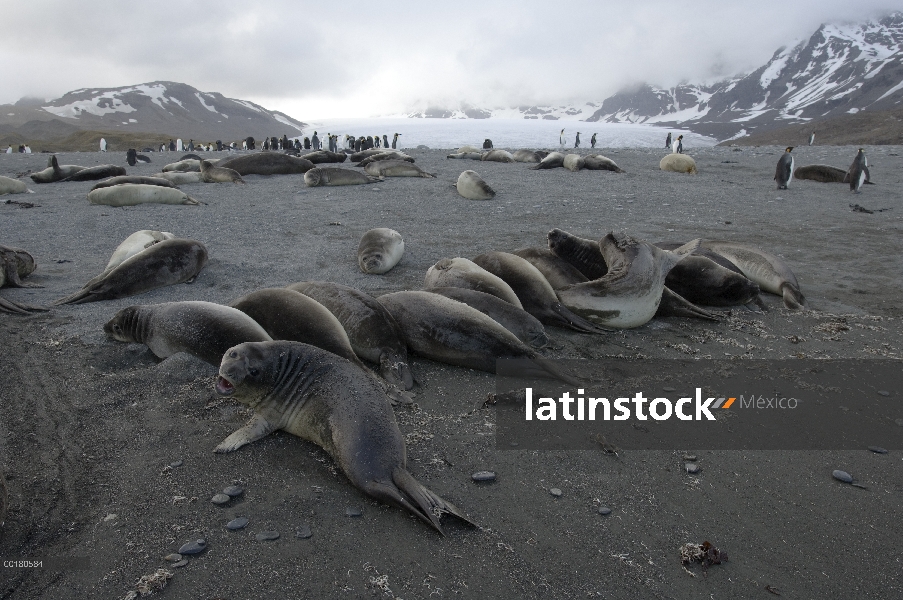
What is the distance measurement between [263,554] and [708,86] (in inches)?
7894

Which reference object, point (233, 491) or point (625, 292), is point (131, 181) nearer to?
point (625, 292)

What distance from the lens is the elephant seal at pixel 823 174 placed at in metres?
13.3

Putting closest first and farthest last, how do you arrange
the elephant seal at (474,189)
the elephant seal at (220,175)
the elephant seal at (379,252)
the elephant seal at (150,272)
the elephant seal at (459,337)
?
the elephant seal at (459,337) < the elephant seal at (150,272) < the elephant seal at (379,252) < the elephant seal at (474,189) < the elephant seal at (220,175)

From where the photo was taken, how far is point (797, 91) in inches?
4291

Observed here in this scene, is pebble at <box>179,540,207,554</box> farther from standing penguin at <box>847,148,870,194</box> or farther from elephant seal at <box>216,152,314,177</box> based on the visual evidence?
standing penguin at <box>847,148,870,194</box>

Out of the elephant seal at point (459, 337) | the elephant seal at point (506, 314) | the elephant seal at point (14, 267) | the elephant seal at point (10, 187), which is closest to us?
the elephant seal at point (459, 337)

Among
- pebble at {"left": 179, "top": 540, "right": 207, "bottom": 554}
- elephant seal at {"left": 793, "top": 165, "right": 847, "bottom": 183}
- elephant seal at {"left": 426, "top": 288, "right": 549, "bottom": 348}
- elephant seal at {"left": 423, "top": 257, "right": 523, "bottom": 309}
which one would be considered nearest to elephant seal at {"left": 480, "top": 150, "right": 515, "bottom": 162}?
elephant seal at {"left": 793, "top": 165, "right": 847, "bottom": 183}

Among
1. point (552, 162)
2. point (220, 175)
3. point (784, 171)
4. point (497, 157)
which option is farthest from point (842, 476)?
point (497, 157)

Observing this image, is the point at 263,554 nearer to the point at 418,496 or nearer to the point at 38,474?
the point at 418,496

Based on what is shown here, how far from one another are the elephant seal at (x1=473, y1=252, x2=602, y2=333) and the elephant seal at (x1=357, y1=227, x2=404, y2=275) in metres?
1.27

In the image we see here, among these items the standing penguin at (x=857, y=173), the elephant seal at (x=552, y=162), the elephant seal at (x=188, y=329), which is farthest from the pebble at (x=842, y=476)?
the elephant seal at (x=552, y=162)

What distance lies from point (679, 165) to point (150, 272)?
556 inches

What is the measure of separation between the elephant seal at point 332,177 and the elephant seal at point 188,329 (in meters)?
8.29

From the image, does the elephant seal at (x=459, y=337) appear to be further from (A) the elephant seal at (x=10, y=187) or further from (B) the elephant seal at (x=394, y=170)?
(A) the elephant seal at (x=10, y=187)
